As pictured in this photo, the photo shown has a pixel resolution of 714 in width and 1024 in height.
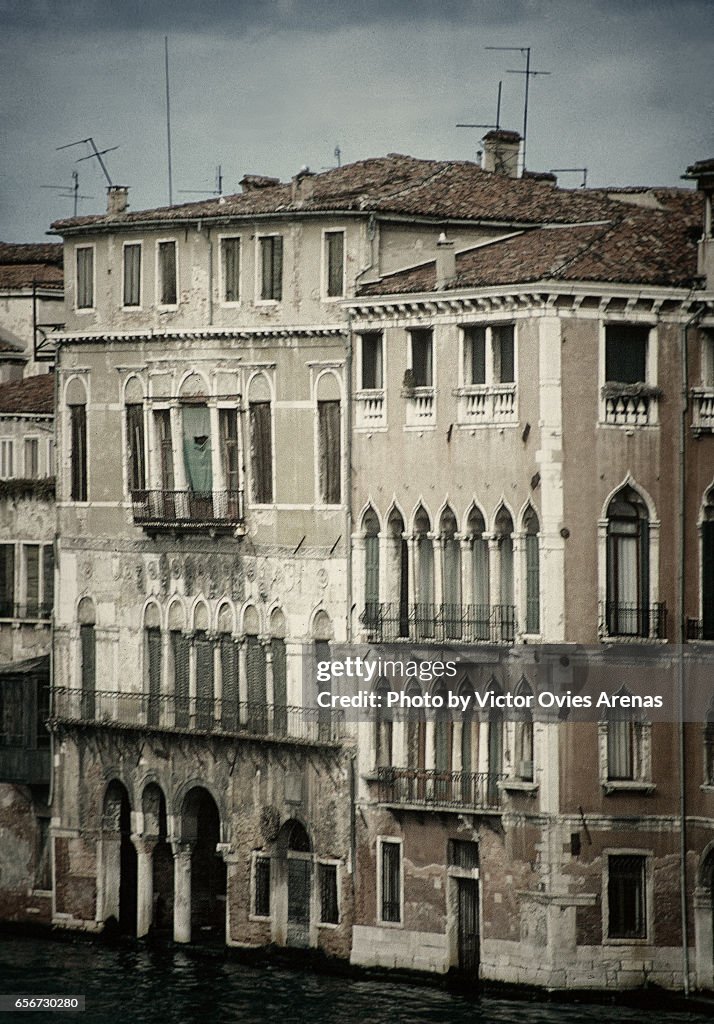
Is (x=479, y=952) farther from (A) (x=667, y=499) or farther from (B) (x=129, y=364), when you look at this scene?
(B) (x=129, y=364)

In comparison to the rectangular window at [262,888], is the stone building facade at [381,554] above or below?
above

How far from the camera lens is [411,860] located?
64.8m

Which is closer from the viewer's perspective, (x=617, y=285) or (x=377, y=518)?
(x=617, y=285)

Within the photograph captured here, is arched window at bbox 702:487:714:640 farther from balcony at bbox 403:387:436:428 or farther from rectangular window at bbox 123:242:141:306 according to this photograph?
rectangular window at bbox 123:242:141:306

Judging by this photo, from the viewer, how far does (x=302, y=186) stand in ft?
224

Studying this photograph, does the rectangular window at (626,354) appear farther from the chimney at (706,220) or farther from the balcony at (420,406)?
the balcony at (420,406)

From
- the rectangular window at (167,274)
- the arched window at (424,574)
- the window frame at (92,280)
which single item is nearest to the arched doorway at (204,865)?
the arched window at (424,574)

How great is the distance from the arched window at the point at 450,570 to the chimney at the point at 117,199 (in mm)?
12154

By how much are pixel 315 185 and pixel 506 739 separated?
1113cm

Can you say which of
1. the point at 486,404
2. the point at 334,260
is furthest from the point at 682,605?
the point at 334,260

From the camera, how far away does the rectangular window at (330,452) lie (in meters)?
67.1

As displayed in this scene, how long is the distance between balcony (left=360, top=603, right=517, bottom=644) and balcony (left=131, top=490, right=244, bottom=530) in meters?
4.33

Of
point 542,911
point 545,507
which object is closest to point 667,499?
point 545,507

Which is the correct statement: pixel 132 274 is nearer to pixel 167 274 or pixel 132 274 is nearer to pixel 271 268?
pixel 167 274
